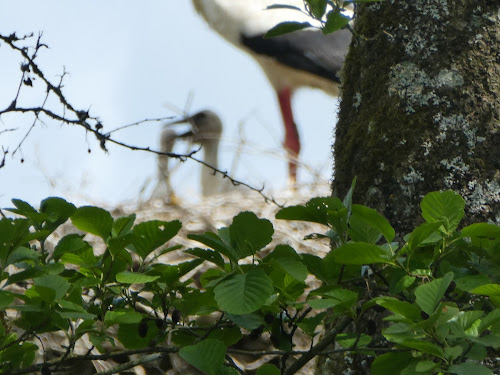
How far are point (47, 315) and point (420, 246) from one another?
43 centimetres

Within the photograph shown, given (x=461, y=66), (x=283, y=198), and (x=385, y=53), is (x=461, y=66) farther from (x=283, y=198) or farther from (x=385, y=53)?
(x=283, y=198)

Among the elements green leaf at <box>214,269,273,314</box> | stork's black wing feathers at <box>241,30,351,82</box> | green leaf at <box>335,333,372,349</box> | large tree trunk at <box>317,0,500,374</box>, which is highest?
stork's black wing feathers at <box>241,30,351,82</box>

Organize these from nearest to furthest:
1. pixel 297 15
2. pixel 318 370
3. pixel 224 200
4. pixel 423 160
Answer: pixel 423 160, pixel 318 370, pixel 224 200, pixel 297 15

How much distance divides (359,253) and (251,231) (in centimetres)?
13

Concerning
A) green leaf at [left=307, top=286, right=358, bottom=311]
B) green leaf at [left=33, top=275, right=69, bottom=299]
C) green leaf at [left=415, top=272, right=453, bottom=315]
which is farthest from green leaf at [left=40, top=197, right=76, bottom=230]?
green leaf at [left=415, top=272, right=453, bottom=315]

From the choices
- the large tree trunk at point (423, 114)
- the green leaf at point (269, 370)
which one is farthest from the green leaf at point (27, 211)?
the large tree trunk at point (423, 114)

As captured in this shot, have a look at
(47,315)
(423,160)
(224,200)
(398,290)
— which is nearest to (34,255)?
(47,315)

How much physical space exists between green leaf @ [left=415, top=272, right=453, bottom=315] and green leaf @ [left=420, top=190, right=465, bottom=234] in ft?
0.39


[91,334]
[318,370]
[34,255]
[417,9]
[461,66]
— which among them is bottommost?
[318,370]

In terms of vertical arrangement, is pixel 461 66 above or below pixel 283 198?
above

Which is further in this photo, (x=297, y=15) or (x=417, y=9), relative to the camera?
(x=297, y=15)

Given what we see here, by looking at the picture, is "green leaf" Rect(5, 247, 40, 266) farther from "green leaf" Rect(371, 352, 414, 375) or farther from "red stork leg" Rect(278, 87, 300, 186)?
"red stork leg" Rect(278, 87, 300, 186)

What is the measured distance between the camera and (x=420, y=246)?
0.98 metres

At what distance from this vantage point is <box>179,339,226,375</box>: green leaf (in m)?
0.88
